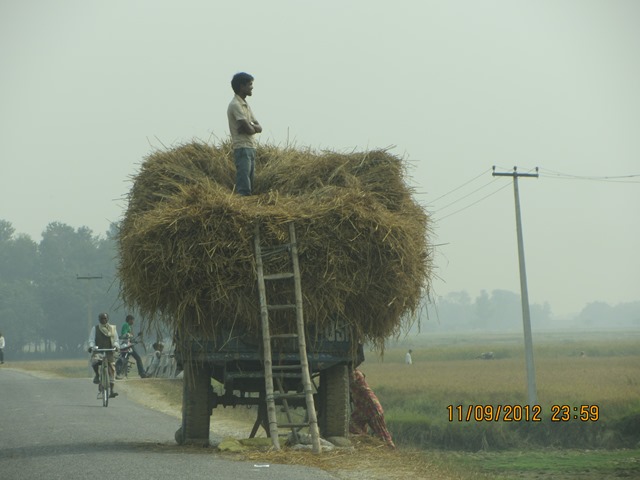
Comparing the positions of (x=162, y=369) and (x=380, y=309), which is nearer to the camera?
(x=380, y=309)

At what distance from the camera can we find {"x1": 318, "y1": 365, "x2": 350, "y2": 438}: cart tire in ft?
38.8

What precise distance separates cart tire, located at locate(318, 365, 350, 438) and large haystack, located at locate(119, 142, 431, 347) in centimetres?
55

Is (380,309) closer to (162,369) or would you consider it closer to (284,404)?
(284,404)

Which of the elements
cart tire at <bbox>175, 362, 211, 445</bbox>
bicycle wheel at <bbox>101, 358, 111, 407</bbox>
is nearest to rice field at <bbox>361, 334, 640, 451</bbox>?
bicycle wheel at <bbox>101, 358, 111, 407</bbox>

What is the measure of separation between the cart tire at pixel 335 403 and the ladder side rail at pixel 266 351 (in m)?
0.90

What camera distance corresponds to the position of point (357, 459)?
10.9m

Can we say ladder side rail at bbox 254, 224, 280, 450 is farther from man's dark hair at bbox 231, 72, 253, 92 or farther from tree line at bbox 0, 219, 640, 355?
tree line at bbox 0, 219, 640, 355

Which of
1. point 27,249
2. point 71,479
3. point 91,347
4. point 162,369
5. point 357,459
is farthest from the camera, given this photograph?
point 27,249

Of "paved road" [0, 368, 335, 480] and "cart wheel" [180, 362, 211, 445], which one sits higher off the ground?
"cart wheel" [180, 362, 211, 445]

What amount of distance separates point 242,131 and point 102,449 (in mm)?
4157

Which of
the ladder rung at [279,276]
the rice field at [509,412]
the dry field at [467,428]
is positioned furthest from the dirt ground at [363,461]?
the rice field at [509,412]

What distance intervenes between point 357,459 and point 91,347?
9.38 metres

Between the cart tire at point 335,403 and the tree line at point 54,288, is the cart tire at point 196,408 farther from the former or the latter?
the tree line at point 54,288

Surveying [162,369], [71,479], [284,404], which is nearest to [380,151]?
[284,404]
